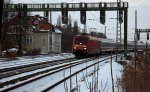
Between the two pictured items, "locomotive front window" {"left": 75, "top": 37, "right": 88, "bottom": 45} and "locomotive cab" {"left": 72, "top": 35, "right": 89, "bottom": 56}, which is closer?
"locomotive cab" {"left": 72, "top": 35, "right": 89, "bottom": 56}

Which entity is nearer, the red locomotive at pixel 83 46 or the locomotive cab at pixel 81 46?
the locomotive cab at pixel 81 46

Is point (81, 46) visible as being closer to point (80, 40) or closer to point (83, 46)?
point (83, 46)

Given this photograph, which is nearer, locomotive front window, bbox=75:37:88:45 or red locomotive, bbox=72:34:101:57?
red locomotive, bbox=72:34:101:57

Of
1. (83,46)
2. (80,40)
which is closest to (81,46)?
(83,46)

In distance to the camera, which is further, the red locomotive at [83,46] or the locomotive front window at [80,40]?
the locomotive front window at [80,40]

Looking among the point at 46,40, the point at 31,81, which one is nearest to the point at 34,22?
the point at 46,40

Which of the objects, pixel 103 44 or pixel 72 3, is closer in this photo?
pixel 72 3

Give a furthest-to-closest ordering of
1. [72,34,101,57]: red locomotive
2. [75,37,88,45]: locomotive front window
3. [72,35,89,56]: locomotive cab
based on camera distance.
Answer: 1. [75,37,88,45]: locomotive front window
2. [72,34,101,57]: red locomotive
3. [72,35,89,56]: locomotive cab

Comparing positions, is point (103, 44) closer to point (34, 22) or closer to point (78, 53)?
point (78, 53)

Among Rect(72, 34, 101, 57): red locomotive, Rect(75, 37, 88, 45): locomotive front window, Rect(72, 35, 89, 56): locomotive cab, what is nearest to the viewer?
Rect(72, 35, 89, 56): locomotive cab

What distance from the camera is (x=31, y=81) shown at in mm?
18781

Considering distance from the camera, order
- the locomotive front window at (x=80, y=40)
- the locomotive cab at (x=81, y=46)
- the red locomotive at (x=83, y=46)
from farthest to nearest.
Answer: the locomotive front window at (x=80, y=40) < the red locomotive at (x=83, y=46) < the locomotive cab at (x=81, y=46)

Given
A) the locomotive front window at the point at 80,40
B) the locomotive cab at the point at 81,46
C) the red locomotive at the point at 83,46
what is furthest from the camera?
the locomotive front window at the point at 80,40

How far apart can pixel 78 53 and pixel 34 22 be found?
50.3 m
